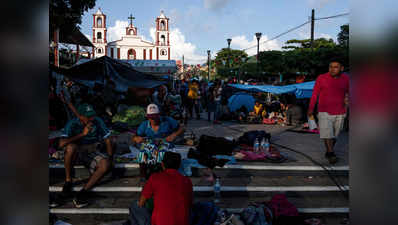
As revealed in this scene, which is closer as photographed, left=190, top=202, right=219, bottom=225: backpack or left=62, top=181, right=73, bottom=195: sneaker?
left=190, top=202, right=219, bottom=225: backpack

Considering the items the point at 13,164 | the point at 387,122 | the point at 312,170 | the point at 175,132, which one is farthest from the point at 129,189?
the point at 387,122

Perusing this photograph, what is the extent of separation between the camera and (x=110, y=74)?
8547 millimetres

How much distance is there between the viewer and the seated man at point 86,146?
449 cm

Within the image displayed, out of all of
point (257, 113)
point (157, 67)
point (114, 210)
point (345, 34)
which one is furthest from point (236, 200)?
point (157, 67)

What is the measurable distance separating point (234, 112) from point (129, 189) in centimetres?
910

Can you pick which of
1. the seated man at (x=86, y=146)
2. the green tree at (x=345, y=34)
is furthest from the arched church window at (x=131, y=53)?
the seated man at (x=86, y=146)

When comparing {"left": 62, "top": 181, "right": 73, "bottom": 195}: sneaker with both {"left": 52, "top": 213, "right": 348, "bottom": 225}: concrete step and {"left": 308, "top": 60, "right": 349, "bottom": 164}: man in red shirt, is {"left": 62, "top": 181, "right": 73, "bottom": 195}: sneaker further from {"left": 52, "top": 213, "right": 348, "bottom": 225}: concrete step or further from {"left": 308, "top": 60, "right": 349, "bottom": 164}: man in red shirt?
{"left": 308, "top": 60, "right": 349, "bottom": 164}: man in red shirt

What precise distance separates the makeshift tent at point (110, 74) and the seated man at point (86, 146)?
3629 mm

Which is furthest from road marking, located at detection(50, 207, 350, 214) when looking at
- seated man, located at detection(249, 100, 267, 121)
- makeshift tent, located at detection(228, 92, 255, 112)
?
makeshift tent, located at detection(228, 92, 255, 112)

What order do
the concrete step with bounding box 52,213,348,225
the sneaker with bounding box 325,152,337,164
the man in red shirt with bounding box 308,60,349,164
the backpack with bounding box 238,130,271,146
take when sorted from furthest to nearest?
the backpack with bounding box 238,130,271,146
the sneaker with bounding box 325,152,337,164
the man in red shirt with bounding box 308,60,349,164
the concrete step with bounding box 52,213,348,225

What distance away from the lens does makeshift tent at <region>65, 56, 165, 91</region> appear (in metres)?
8.05

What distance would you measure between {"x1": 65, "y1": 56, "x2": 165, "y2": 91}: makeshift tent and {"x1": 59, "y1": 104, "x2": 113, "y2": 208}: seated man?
11.9ft

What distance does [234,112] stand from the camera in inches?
522

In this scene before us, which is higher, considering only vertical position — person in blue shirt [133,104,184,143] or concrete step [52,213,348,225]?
person in blue shirt [133,104,184,143]
